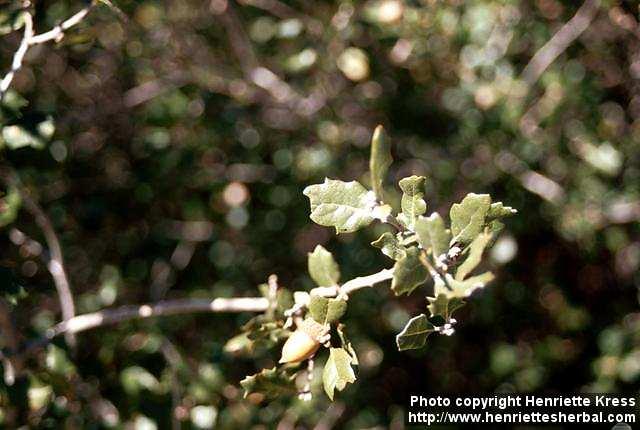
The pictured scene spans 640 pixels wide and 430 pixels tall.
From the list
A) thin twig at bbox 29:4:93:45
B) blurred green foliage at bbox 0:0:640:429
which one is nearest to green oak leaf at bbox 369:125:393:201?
thin twig at bbox 29:4:93:45

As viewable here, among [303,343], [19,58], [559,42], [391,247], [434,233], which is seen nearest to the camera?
[434,233]

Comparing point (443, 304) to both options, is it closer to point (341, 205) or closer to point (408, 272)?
point (408, 272)

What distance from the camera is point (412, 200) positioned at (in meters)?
1.03

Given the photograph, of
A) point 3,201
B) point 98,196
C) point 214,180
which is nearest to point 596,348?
point 214,180

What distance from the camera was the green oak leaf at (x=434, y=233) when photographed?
90cm

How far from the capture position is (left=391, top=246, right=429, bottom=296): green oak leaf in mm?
915

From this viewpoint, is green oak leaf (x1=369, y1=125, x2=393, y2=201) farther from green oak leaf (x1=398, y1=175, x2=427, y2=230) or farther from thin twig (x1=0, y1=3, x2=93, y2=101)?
thin twig (x1=0, y1=3, x2=93, y2=101)

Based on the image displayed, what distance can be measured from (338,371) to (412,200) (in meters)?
0.30

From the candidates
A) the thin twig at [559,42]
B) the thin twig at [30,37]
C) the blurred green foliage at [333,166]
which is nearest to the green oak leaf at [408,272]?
the thin twig at [30,37]

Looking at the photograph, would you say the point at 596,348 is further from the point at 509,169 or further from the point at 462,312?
the point at 509,169

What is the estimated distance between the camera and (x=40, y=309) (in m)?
2.16

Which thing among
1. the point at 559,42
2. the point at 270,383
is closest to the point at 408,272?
the point at 270,383

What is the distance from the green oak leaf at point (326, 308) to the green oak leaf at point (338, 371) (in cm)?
6

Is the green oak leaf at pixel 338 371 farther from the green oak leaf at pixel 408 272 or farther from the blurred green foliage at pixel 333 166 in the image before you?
the blurred green foliage at pixel 333 166
